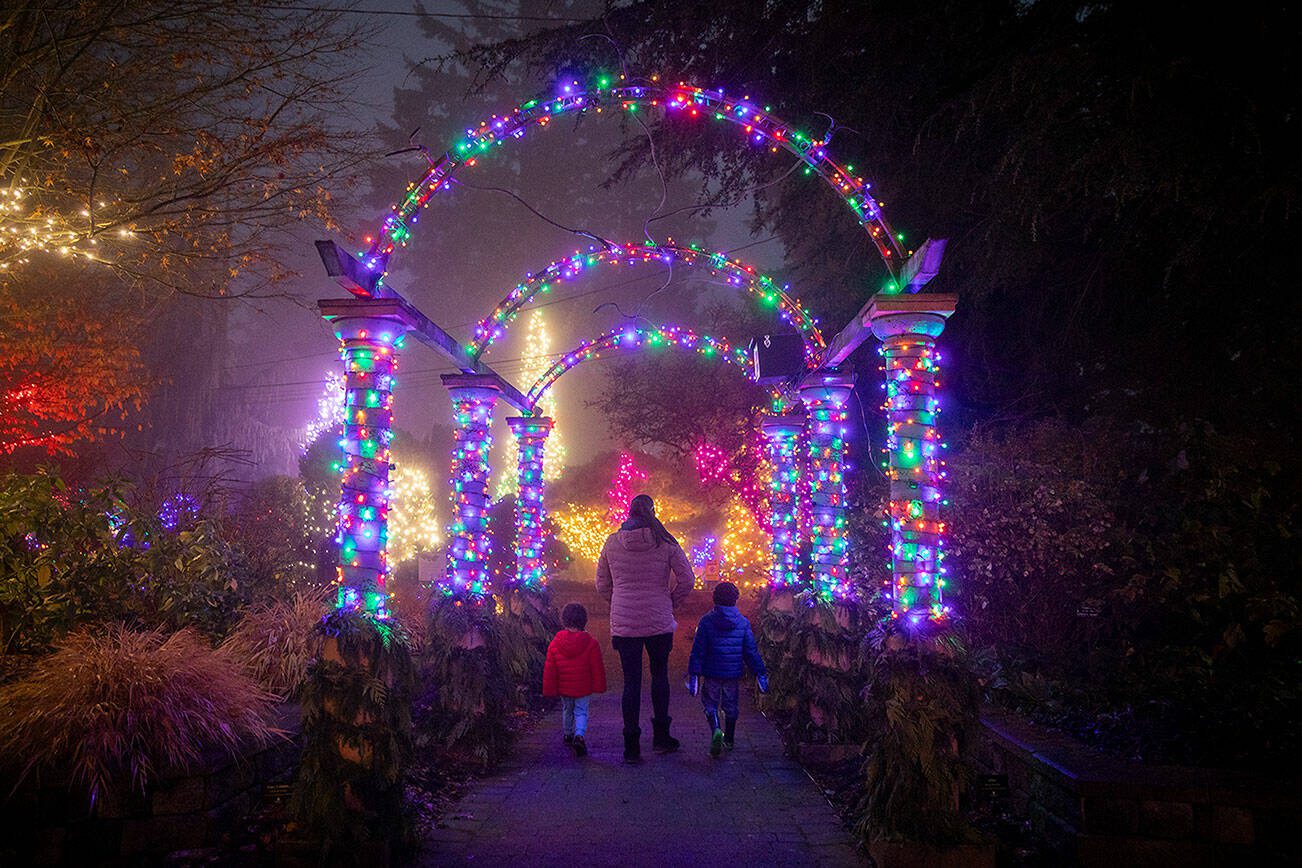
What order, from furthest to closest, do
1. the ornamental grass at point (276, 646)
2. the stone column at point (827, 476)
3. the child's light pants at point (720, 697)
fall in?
the stone column at point (827, 476), the child's light pants at point (720, 697), the ornamental grass at point (276, 646)

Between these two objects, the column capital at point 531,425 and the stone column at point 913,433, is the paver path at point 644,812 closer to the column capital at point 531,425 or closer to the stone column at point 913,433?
the stone column at point 913,433

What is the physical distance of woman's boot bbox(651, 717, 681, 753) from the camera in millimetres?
5949

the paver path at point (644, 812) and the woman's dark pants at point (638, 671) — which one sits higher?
the woman's dark pants at point (638, 671)

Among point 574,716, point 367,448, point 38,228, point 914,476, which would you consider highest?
point 38,228

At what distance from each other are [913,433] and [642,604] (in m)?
2.44

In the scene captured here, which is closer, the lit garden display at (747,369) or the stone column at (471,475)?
the lit garden display at (747,369)

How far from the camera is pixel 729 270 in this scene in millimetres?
9469

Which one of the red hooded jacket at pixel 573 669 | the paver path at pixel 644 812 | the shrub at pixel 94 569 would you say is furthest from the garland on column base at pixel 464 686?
the shrub at pixel 94 569

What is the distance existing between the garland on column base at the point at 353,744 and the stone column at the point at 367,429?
2.07 ft

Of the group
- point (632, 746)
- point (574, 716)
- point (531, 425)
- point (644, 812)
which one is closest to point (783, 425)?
point (531, 425)

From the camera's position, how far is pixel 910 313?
4.93 m

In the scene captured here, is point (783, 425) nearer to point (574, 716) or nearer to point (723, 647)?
point (723, 647)

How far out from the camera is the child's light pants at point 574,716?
611 cm

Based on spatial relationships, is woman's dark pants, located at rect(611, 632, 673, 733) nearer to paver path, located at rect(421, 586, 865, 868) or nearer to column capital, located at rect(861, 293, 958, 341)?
paver path, located at rect(421, 586, 865, 868)
